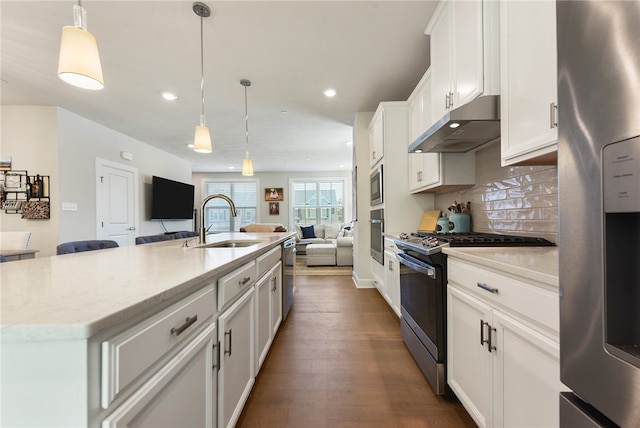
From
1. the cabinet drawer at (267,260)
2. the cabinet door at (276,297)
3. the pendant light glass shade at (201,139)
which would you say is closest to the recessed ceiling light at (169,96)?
the pendant light glass shade at (201,139)

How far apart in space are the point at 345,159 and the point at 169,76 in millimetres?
4883

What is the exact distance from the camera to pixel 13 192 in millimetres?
3766

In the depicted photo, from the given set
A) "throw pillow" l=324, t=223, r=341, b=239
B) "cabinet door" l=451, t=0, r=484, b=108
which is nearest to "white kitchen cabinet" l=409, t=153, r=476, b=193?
"cabinet door" l=451, t=0, r=484, b=108

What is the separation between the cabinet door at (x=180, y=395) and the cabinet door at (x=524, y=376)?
44.1 inches

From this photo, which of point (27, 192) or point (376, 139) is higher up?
point (376, 139)

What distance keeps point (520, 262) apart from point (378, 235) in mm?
2293

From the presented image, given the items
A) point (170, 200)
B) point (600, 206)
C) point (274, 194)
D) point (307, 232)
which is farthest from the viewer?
point (274, 194)

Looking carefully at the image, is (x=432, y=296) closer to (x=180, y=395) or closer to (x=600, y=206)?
(x=600, y=206)

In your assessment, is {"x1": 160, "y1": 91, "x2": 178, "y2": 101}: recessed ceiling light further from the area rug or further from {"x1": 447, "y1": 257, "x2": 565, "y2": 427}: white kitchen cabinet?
A: {"x1": 447, "y1": 257, "x2": 565, "y2": 427}: white kitchen cabinet

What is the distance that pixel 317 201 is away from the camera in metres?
9.10

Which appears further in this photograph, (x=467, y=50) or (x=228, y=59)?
(x=228, y=59)

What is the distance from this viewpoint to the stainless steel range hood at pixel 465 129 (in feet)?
4.98

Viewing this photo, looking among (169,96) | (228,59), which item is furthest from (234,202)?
(228,59)

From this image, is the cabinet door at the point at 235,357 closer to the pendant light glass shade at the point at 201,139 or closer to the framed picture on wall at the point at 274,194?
the pendant light glass shade at the point at 201,139
